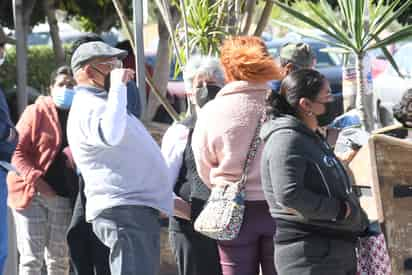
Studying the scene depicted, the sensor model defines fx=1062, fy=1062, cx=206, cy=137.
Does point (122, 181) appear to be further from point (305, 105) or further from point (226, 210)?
point (305, 105)

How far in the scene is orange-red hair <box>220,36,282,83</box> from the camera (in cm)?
547

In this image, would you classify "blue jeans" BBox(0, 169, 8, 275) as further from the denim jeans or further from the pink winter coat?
the pink winter coat

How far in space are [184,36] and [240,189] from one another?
2666mm

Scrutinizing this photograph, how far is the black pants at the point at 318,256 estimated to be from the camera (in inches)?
192

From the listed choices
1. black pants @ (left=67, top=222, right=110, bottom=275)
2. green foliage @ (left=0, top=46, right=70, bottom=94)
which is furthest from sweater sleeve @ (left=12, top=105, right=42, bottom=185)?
green foliage @ (left=0, top=46, right=70, bottom=94)

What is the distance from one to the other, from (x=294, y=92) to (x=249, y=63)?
521 mm

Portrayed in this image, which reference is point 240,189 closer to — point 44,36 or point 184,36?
point 184,36

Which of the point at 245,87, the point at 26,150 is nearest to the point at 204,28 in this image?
the point at 26,150

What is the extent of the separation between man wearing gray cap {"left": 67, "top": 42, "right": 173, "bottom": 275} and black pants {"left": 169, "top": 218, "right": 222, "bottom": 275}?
251 mm

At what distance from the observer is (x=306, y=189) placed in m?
4.86

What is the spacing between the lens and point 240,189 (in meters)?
5.38

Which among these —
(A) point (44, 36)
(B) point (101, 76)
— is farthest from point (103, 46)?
(A) point (44, 36)

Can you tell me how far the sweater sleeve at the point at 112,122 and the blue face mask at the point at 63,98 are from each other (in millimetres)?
1471

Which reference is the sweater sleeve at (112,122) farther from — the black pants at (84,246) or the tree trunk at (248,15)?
the tree trunk at (248,15)
